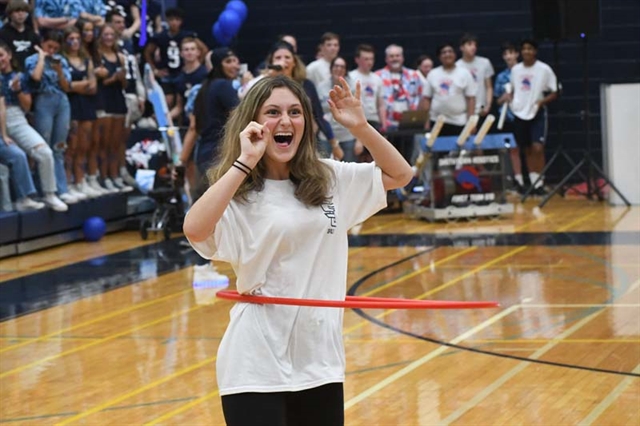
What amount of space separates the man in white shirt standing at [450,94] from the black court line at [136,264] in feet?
14.4

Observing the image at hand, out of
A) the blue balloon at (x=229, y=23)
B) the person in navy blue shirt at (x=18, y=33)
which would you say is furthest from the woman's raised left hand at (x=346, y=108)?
the blue balloon at (x=229, y=23)

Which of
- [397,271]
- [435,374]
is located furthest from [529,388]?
[397,271]

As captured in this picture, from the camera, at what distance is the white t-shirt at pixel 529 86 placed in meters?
19.5

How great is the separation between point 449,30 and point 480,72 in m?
2.22

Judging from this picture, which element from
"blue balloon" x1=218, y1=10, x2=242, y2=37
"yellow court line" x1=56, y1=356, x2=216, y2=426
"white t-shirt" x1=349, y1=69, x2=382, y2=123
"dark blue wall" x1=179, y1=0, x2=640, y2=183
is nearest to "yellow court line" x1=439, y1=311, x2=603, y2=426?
"yellow court line" x1=56, y1=356, x2=216, y2=426

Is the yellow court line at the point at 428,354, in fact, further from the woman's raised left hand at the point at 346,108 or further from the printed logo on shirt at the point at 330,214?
the woman's raised left hand at the point at 346,108

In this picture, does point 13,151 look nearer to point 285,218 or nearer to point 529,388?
point 529,388

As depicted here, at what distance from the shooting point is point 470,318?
9781 millimetres

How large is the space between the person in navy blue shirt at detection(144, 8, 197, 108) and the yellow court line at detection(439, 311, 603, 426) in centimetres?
1065

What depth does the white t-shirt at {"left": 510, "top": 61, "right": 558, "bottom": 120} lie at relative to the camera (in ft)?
63.9

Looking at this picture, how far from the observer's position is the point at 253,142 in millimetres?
4172

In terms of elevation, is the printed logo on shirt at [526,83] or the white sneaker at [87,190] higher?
the printed logo on shirt at [526,83]

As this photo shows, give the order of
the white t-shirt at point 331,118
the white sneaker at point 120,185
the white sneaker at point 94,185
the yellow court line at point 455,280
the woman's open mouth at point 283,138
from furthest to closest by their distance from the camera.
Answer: the white t-shirt at point 331,118 < the white sneaker at point 120,185 < the white sneaker at point 94,185 < the yellow court line at point 455,280 < the woman's open mouth at point 283,138

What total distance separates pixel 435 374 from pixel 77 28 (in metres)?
9.06
